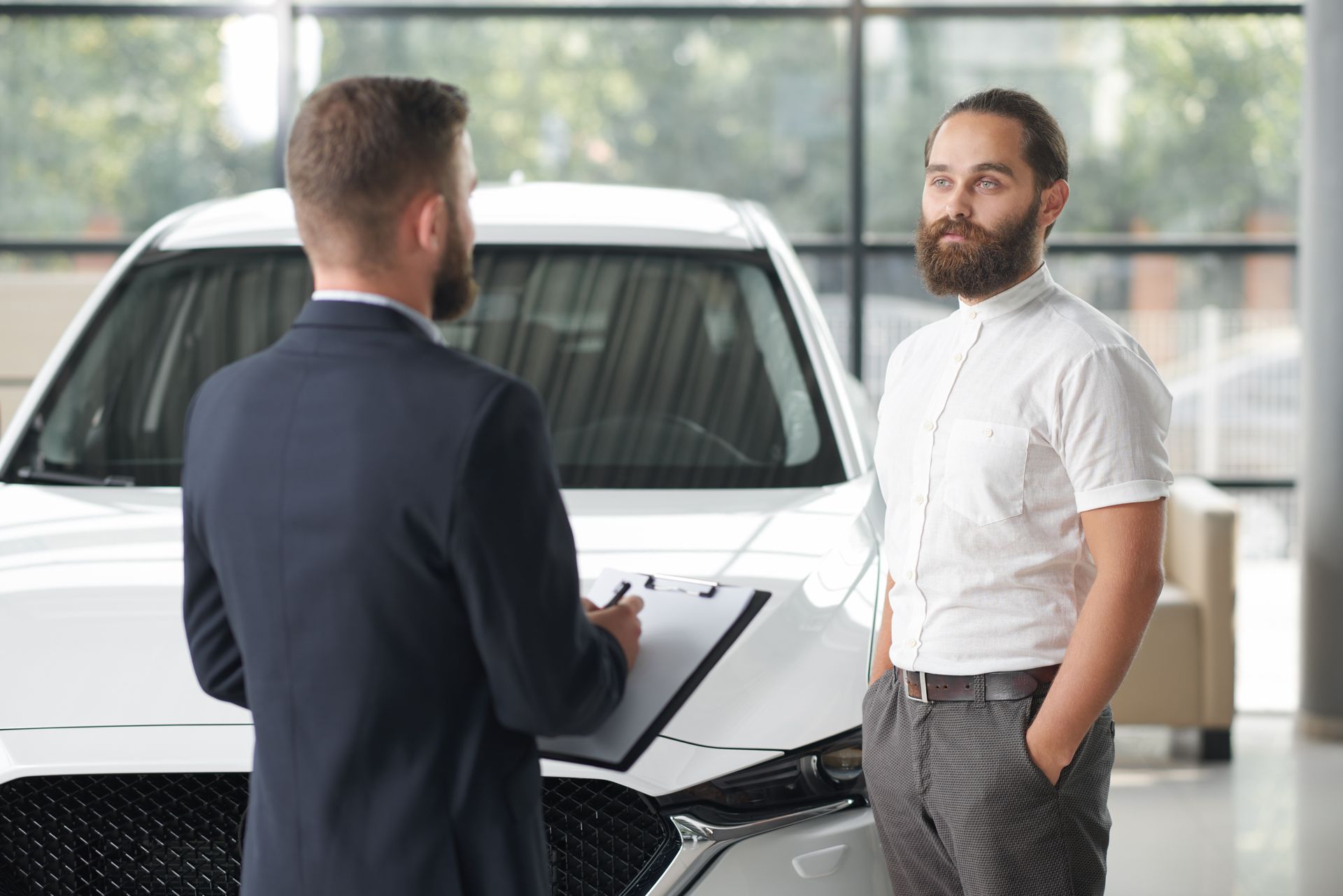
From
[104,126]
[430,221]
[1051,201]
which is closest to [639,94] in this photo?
[104,126]

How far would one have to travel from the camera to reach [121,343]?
9.41 feet

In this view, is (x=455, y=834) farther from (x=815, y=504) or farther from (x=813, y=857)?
(x=815, y=504)

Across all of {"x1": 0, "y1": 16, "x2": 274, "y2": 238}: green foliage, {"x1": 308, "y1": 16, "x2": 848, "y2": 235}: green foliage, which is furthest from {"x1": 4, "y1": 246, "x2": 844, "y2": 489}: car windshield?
{"x1": 0, "y1": 16, "x2": 274, "y2": 238}: green foliage

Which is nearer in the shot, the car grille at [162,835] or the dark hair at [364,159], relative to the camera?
the dark hair at [364,159]

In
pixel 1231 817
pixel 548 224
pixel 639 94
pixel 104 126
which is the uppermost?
pixel 639 94

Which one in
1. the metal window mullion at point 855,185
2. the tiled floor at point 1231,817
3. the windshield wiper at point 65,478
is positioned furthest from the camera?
the metal window mullion at point 855,185

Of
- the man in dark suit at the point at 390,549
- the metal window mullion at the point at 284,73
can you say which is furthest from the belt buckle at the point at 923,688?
the metal window mullion at the point at 284,73

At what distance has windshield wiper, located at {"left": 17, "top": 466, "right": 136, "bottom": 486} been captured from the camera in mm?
2525

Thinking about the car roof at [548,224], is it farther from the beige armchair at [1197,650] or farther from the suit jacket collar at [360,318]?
the beige armchair at [1197,650]

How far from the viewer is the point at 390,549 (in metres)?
1.13

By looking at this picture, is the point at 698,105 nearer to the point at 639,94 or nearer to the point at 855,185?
the point at 639,94

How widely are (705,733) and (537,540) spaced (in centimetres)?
70

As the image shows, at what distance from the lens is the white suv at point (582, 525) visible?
176 cm

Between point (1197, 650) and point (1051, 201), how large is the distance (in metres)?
3.17
